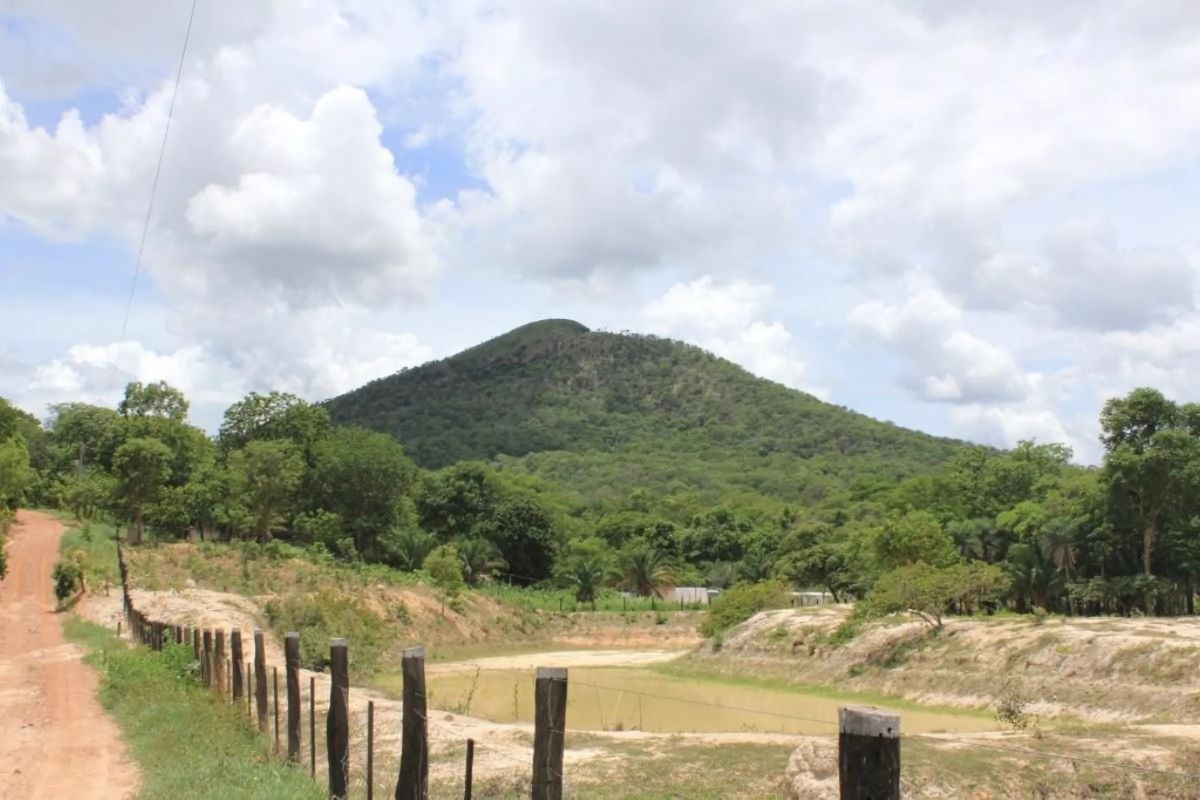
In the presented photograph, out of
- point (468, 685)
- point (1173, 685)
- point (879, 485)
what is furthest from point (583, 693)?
point (879, 485)

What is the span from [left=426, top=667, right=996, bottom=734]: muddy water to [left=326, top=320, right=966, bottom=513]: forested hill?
81505 millimetres

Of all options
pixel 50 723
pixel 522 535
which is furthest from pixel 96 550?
pixel 50 723

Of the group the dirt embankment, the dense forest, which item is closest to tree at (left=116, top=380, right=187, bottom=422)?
the dense forest

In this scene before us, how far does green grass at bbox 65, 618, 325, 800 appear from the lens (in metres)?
10.7

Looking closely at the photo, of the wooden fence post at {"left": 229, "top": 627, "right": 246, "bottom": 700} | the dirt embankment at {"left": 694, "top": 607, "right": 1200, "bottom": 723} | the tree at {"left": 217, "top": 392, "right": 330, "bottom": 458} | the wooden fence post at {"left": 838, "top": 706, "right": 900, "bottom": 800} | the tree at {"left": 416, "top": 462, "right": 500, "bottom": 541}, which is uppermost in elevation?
the tree at {"left": 217, "top": 392, "right": 330, "bottom": 458}

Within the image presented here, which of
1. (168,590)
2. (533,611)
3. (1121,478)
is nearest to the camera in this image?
(168,590)

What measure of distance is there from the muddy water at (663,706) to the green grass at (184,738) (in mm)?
5995

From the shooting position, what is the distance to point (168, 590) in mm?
40219

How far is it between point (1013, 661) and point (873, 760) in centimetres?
2964

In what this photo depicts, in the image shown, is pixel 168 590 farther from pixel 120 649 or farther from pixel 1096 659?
pixel 1096 659

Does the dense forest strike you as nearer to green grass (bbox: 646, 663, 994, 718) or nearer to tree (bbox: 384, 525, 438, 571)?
tree (bbox: 384, 525, 438, 571)

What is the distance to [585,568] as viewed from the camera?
227ft

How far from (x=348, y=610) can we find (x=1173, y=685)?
29.1 m

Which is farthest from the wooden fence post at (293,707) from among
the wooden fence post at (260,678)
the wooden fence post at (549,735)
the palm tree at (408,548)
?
the palm tree at (408,548)
